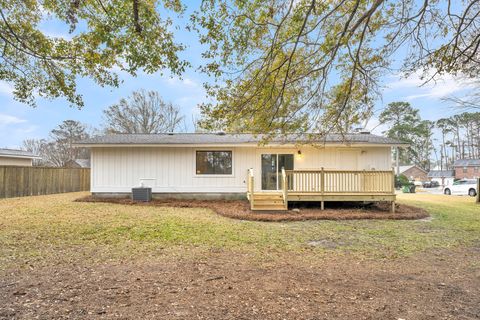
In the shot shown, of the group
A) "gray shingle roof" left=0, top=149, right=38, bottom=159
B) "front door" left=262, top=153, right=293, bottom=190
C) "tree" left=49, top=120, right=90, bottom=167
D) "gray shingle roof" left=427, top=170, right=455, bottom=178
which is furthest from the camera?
"gray shingle roof" left=427, top=170, right=455, bottom=178

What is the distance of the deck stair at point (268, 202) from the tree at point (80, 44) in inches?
236

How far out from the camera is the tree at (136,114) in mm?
26297

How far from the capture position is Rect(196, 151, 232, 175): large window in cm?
1277

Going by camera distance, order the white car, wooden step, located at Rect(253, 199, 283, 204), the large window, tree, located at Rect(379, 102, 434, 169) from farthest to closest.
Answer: tree, located at Rect(379, 102, 434, 169) < the white car < the large window < wooden step, located at Rect(253, 199, 283, 204)

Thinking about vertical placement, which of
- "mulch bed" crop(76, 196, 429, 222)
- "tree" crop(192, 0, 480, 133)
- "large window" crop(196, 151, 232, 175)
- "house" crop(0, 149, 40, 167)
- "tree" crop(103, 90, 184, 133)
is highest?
"tree" crop(103, 90, 184, 133)

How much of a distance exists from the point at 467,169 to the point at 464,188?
26516 millimetres

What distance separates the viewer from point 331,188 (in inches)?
416

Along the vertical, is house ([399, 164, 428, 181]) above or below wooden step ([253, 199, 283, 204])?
above

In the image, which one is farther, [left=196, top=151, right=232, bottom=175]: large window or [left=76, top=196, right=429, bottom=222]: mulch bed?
[left=196, top=151, right=232, bottom=175]: large window

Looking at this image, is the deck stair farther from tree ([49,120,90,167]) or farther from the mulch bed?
tree ([49,120,90,167])

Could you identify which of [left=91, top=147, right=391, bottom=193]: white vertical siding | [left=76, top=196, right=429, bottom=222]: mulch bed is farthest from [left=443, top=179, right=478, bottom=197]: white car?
[left=91, top=147, right=391, bottom=193]: white vertical siding

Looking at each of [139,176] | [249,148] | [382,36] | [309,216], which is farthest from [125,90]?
[382,36]

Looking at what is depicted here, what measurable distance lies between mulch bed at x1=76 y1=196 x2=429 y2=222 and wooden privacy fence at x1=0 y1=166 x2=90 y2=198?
4.70 metres

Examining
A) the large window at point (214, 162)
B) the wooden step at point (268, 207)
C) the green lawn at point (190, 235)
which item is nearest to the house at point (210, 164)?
the large window at point (214, 162)
